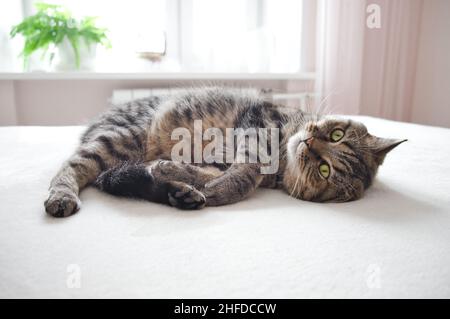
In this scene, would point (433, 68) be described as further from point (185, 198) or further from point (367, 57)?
point (185, 198)

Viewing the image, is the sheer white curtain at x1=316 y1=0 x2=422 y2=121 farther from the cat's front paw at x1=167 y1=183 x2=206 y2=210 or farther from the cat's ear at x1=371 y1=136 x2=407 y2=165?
the cat's front paw at x1=167 y1=183 x2=206 y2=210

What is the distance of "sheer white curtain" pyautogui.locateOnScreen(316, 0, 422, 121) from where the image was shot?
2.61m

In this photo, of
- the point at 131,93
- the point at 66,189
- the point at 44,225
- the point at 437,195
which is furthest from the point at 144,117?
the point at 131,93

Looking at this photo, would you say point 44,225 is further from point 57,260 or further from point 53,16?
point 53,16

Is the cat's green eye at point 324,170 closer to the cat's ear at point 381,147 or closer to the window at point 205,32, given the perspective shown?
the cat's ear at point 381,147

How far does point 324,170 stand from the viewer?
96 cm

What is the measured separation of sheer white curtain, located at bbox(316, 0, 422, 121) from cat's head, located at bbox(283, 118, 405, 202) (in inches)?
63.8

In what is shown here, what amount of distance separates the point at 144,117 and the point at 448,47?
2.67 metres

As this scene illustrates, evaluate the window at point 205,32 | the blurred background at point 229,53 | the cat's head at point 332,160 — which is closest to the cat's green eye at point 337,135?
the cat's head at point 332,160

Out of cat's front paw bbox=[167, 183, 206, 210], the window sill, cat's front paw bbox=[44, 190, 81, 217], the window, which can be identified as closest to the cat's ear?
cat's front paw bbox=[167, 183, 206, 210]

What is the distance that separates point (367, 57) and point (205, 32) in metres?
1.35

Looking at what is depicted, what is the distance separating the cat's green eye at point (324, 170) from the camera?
37.2 inches

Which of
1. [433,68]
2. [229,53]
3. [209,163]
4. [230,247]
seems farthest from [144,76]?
[433,68]

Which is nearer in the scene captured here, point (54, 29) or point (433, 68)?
point (54, 29)
